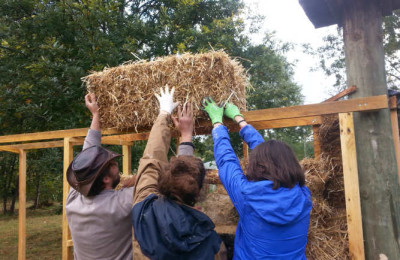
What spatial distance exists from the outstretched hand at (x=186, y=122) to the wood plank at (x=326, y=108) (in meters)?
0.58

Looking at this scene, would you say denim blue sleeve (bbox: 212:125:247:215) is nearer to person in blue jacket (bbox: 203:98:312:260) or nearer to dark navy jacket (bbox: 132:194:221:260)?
person in blue jacket (bbox: 203:98:312:260)

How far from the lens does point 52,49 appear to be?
6.18 metres

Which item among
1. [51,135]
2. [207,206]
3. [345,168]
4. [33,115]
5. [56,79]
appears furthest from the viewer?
[33,115]

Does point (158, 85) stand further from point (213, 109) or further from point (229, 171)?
point (229, 171)

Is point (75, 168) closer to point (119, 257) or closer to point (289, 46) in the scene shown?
point (119, 257)

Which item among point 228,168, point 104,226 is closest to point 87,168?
point 104,226

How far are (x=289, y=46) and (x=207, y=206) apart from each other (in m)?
7.66

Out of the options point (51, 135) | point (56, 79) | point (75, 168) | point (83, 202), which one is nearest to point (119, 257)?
point (83, 202)

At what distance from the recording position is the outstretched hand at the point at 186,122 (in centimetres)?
253

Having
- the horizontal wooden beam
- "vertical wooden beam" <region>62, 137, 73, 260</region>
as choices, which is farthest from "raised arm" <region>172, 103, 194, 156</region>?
"vertical wooden beam" <region>62, 137, 73, 260</region>

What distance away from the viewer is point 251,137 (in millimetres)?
2451

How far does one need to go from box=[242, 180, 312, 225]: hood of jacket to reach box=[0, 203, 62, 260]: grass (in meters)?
7.52

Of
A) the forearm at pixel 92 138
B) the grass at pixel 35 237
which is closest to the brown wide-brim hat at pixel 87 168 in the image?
the forearm at pixel 92 138

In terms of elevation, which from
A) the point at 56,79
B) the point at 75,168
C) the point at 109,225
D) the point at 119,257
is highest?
the point at 56,79
